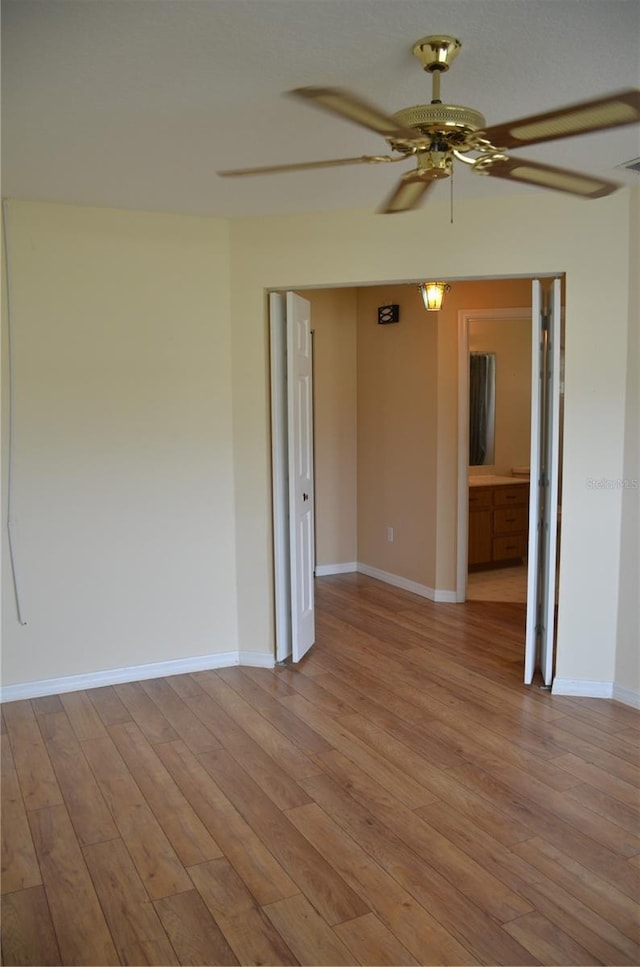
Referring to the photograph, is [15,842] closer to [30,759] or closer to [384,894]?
[30,759]

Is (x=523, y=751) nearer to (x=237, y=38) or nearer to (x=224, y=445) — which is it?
(x=224, y=445)

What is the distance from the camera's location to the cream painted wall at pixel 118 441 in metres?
3.74

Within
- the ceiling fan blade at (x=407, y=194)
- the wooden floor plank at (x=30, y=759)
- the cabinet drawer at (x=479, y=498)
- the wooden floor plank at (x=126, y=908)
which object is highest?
the ceiling fan blade at (x=407, y=194)

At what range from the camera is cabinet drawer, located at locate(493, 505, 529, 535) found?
6359 millimetres

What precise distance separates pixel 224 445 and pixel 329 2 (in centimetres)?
257

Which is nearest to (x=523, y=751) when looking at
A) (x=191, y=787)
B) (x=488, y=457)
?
(x=191, y=787)

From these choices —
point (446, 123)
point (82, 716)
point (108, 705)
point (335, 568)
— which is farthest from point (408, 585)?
point (446, 123)

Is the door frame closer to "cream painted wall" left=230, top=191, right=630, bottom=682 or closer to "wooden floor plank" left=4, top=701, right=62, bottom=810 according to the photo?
"cream painted wall" left=230, top=191, right=630, bottom=682

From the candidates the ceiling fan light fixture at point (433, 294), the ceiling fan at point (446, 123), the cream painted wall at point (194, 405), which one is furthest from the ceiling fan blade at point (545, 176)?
the ceiling fan light fixture at point (433, 294)

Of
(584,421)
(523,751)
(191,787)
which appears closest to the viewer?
(191,787)

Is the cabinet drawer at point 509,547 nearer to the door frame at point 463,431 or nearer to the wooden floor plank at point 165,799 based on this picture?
the door frame at point 463,431

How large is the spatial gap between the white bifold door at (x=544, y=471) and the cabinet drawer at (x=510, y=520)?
2.47 m

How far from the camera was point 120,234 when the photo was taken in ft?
12.6

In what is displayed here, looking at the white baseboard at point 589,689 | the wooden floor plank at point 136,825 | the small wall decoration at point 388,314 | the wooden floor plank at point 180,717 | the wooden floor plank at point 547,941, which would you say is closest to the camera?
the wooden floor plank at point 547,941
